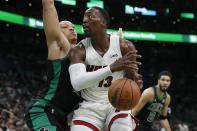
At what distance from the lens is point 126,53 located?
4754 mm

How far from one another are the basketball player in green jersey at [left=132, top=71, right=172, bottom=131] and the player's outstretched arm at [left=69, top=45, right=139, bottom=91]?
252 centimetres

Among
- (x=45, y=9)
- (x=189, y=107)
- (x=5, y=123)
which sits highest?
(x=45, y=9)

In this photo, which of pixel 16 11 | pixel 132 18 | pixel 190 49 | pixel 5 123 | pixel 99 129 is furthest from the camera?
pixel 190 49

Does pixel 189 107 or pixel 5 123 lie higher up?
pixel 5 123

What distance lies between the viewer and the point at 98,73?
4453 mm

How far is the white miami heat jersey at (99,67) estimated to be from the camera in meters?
4.77

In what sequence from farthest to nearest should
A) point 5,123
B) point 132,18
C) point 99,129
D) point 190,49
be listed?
point 190,49, point 132,18, point 5,123, point 99,129

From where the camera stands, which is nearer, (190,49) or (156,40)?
(156,40)

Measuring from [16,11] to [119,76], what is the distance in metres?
17.1

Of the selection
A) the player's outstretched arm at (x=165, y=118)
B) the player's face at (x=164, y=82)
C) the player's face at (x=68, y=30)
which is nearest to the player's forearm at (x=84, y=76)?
the player's face at (x=68, y=30)

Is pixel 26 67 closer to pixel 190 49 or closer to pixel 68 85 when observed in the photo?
pixel 190 49

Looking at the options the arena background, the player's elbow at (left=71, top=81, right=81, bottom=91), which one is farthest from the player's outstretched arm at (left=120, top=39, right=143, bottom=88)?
the arena background

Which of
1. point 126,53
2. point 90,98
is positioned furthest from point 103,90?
point 126,53

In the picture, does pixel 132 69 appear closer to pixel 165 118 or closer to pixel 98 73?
pixel 98 73
